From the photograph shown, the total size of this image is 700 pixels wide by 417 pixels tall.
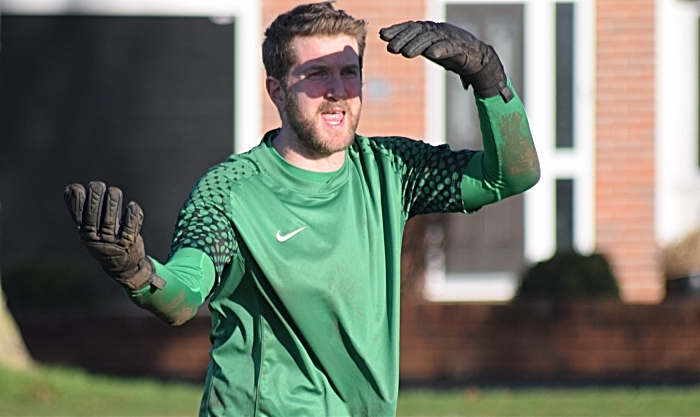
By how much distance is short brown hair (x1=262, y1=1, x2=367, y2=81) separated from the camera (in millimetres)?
4012

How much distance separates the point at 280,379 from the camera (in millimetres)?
3908

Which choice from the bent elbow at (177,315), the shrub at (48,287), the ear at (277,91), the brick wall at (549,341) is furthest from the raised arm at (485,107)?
the shrub at (48,287)

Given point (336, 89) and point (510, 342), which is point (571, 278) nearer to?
point (510, 342)

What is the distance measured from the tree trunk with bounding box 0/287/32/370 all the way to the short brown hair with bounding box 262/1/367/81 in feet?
23.5

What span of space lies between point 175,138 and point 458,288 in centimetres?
332

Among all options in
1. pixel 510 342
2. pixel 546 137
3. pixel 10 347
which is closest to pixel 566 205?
pixel 546 137

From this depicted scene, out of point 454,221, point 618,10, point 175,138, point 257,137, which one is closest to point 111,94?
point 175,138

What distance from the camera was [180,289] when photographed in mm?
3498

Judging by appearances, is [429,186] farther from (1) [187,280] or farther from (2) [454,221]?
(2) [454,221]

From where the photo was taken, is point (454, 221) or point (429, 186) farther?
point (454, 221)

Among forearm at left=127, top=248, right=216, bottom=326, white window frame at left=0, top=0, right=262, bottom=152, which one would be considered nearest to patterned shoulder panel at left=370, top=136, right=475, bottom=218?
forearm at left=127, top=248, right=216, bottom=326

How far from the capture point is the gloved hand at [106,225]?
3.24 meters

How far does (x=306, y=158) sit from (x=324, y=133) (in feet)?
0.41

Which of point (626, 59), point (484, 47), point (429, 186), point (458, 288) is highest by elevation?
point (626, 59)
